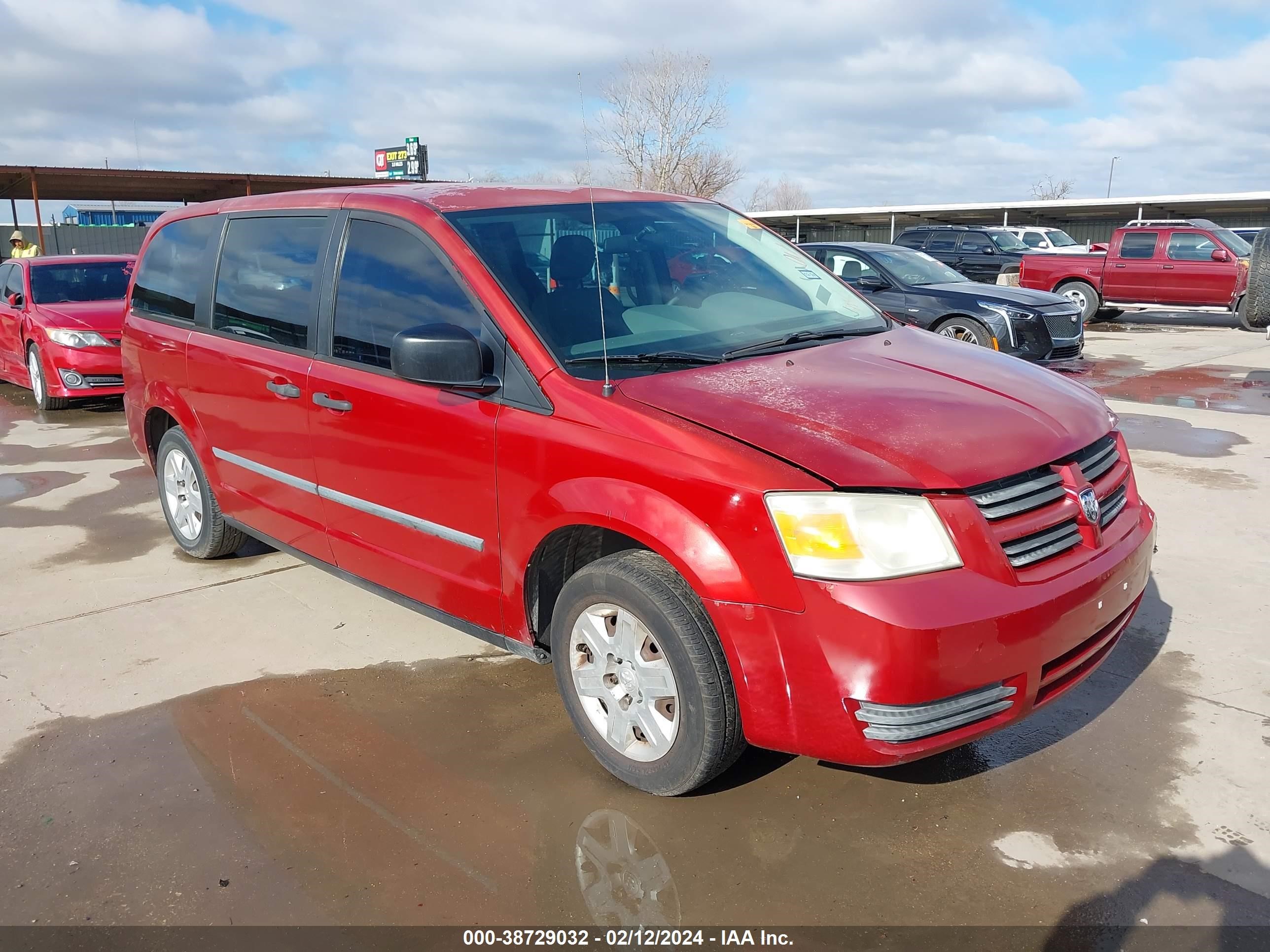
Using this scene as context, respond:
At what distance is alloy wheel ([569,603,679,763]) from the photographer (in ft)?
9.62

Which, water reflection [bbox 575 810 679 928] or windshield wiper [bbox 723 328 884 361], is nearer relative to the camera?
water reflection [bbox 575 810 679 928]

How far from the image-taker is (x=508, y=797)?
3.12m

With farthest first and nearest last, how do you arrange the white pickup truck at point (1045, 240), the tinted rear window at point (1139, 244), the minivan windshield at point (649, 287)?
1. the white pickup truck at point (1045, 240)
2. the tinted rear window at point (1139, 244)
3. the minivan windshield at point (649, 287)

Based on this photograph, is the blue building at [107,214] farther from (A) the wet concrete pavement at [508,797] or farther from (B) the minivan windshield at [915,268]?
(A) the wet concrete pavement at [508,797]

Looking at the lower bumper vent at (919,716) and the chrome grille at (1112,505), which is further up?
the chrome grille at (1112,505)

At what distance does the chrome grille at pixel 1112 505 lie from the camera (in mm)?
3096

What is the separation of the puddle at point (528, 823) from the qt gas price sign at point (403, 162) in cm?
3566

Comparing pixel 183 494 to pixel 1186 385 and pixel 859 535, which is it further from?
pixel 1186 385

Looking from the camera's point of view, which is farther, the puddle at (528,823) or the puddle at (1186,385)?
the puddle at (1186,385)

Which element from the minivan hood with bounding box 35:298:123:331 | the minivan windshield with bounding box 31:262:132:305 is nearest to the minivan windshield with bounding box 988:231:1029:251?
the minivan windshield with bounding box 31:262:132:305

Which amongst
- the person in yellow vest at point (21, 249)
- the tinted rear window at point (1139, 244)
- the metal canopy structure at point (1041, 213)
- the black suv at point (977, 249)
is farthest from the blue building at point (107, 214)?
the tinted rear window at point (1139, 244)

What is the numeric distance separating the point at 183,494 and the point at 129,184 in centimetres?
2812

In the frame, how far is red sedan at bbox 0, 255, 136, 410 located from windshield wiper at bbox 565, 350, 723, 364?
8053 millimetres

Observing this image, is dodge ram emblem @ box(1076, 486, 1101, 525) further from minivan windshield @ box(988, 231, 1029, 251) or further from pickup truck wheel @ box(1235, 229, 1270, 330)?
minivan windshield @ box(988, 231, 1029, 251)
